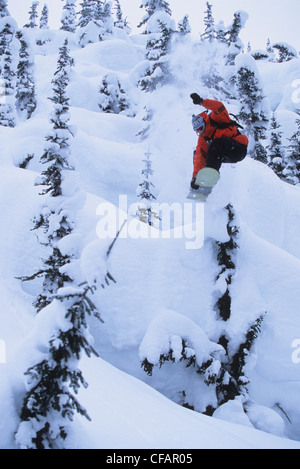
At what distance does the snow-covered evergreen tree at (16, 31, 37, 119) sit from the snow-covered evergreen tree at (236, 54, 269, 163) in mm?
15074

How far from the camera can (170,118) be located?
734 inches

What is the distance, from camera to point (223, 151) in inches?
280

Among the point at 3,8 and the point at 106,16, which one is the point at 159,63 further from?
the point at 106,16

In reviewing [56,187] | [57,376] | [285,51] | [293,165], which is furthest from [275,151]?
[285,51]

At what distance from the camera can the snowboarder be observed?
707 cm

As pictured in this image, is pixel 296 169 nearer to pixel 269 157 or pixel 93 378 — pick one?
pixel 269 157

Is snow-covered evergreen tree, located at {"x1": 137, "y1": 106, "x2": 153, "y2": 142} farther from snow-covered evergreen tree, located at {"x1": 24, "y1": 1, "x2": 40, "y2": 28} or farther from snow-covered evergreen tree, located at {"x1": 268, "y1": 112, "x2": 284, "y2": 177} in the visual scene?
snow-covered evergreen tree, located at {"x1": 24, "y1": 1, "x2": 40, "y2": 28}

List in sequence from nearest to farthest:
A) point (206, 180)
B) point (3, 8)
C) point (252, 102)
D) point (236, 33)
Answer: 1. point (206, 180)
2. point (252, 102)
3. point (3, 8)
4. point (236, 33)

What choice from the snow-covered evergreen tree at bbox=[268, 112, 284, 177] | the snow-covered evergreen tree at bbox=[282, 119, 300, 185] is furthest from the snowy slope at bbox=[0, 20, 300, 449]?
the snow-covered evergreen tree at bbox=[268, 112, 284, 177]

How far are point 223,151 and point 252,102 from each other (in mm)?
15673
